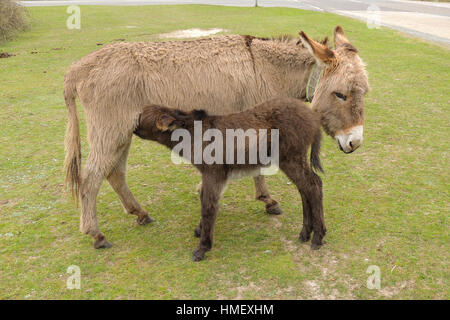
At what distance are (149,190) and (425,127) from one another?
15.3 ft

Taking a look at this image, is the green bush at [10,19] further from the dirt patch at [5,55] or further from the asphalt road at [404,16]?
the asphalt road at [404,16]

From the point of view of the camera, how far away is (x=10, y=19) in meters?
16.3

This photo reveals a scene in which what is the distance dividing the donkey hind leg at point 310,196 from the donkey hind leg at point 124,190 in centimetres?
167

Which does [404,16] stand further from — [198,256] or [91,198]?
[91,198]

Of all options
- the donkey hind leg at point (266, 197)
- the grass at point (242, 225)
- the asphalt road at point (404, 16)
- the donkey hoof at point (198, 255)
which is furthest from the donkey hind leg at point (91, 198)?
the asphalt road at point (404, 16)

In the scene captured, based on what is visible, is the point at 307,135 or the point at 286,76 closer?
the point at 307,135

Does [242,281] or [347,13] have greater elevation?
[347,13]

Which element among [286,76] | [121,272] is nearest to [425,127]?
[286,76]

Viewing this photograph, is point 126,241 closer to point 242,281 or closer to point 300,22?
point 242,281

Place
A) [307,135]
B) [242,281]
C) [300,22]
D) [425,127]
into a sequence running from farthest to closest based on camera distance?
[300,22] < [425,127] < [307,135] < [242,281]

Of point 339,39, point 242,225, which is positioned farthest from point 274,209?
point 339,39

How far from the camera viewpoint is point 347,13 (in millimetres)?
21094

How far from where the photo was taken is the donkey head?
12.3 ft
